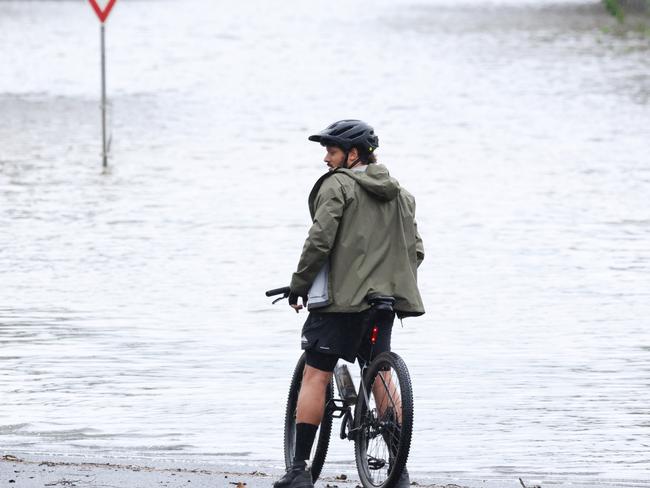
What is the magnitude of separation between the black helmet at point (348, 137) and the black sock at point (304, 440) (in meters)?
1.11

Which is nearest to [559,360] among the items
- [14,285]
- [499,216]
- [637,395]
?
[637,395]

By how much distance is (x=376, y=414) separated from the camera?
6.12 metres

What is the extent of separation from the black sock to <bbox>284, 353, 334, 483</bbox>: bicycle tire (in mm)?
45

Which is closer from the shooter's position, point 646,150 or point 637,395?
point 637,395

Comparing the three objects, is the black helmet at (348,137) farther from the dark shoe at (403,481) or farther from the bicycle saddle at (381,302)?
the dark shoe at (403,481)

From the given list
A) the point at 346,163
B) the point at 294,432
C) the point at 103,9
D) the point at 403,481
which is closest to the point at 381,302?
the point at 346,163

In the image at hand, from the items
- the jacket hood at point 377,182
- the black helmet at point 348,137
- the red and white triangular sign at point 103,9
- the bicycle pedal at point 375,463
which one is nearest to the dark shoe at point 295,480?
the bicycle pedal at point 375,463

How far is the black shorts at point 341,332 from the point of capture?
239 inches

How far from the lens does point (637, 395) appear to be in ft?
26.5

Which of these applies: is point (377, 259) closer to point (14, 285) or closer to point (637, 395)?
point (637, 395)

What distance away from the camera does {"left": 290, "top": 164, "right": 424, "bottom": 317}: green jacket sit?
5.94m

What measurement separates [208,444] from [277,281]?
14.6 feet

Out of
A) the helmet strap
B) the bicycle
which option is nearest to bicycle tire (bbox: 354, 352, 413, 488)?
the bicycle

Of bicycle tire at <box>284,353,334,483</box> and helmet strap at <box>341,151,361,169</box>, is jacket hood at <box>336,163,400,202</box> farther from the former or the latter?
bicycle tire at <box>284,353,334,483</box>
